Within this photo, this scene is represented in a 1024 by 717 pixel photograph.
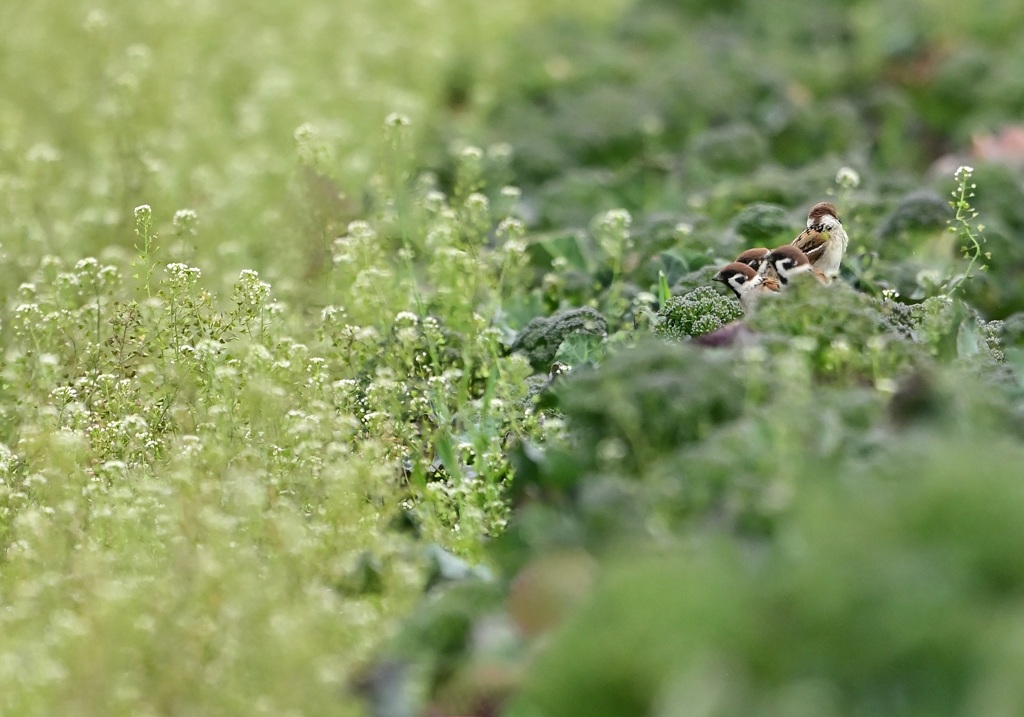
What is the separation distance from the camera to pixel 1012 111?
8742 millimetres

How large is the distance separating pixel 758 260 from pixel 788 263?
248 mm

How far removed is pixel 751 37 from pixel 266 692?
29.1 ft

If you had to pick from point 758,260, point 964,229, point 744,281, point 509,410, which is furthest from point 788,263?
point 509,410

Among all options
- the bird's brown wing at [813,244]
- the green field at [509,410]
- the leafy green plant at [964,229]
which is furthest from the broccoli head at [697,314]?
the leafy green plant at [964,229]

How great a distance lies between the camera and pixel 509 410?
4426 millimetres

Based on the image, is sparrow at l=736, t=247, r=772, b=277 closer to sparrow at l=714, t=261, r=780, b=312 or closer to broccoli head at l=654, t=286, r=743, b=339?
sparrow at l=714, t=261, r=780, b=312

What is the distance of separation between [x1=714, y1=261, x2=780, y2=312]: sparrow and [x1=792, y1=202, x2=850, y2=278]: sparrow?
0.76ft

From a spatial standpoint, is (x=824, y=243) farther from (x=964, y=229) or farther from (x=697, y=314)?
(x=697, y=314)

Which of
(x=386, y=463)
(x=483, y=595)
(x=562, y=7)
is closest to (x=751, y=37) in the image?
(x=562, y=7)

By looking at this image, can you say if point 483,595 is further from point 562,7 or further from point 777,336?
point 562,7

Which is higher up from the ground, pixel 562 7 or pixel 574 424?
pixel 562 7

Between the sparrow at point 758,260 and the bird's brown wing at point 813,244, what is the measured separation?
0.37 ft

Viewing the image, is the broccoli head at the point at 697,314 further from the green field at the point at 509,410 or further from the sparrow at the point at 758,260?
the sparrow at the point at 758,260

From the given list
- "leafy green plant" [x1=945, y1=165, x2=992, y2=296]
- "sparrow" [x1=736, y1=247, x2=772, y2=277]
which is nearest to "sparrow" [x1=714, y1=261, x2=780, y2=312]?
"sparrow" [x1=736, y1=247, x2=772, y2=277]
